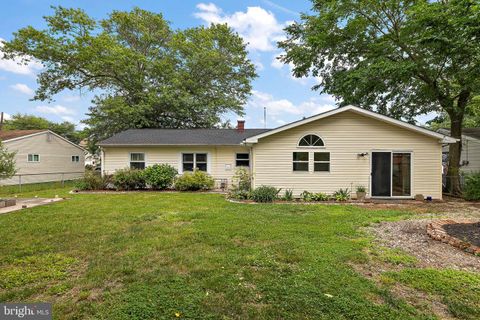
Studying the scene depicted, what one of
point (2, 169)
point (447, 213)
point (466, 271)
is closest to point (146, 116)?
point (2, 169)

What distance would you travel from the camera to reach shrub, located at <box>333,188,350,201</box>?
34.1 feet

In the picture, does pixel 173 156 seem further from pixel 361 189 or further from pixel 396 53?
pixel 396 53

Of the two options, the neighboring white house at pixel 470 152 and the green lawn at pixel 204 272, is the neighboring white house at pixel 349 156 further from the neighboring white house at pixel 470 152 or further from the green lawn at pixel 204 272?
the neighboring white house at pixel 470 152

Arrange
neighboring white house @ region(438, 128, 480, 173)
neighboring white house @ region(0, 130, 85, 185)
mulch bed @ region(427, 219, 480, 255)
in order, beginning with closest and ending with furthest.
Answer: mulch bed @ region(427, 219, 480, 255) < neighboring white house @ region(438, 128, 480, 173) < neighboring white house @ region(0, 130, 85, 185)

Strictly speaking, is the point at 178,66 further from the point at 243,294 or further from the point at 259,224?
the point at 243,294

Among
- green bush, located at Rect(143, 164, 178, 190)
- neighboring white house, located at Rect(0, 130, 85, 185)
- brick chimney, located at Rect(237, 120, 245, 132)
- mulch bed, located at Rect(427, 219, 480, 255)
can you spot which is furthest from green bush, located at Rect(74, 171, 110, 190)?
mulch bed, located at Rect(427, 219, 480, 255)

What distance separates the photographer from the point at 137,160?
1481 centimetres

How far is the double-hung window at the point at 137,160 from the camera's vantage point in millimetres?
14789

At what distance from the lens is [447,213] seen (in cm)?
790

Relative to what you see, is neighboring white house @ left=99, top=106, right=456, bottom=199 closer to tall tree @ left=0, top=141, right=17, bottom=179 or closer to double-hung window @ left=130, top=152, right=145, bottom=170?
double-hung window @ left=130, top=152, right=145, bottom=170

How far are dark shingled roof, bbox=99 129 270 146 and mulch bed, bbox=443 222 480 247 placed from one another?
1041 cm

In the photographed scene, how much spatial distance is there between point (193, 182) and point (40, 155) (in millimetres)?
15205

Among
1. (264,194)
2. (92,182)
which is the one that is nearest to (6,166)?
(92,182)

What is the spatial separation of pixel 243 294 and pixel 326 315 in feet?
3.07
